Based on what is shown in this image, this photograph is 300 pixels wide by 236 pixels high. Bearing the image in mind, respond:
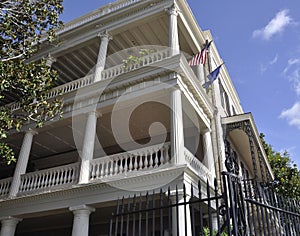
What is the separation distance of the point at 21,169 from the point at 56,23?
5623mm

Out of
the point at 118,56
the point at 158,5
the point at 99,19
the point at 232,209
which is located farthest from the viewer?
the point at 118,56

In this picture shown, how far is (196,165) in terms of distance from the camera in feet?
31.1

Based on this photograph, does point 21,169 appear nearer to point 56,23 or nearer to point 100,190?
point 100,190

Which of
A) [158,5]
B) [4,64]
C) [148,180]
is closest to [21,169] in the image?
[4,64]

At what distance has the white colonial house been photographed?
28.4ft

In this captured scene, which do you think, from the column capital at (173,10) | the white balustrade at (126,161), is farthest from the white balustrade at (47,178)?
the column capital at (173,10)

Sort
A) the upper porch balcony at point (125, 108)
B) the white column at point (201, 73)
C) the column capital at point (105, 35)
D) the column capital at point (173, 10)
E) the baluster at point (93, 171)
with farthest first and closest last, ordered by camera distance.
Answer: the white column at point (201, 73)
the column capital at point (105, 35)
the column capital at point (173, 10)
the baluster at point (93, 171)
the upper porch balcony at point (125, 108)

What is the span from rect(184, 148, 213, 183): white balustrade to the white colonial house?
0.11ft

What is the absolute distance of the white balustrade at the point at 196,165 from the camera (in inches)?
348

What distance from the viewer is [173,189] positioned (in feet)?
25.1

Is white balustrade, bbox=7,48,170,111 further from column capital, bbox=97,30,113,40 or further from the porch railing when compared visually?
column capital, bbox=97,30,113,40

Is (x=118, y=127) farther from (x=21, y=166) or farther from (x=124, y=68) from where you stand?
(x=21, y=166)

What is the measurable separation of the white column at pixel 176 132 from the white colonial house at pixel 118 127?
0.03 m

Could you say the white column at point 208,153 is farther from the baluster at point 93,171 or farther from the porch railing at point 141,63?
the baluster at point 93,171
